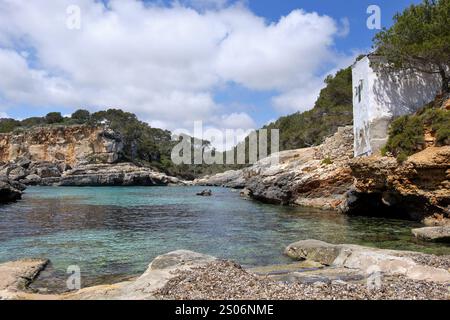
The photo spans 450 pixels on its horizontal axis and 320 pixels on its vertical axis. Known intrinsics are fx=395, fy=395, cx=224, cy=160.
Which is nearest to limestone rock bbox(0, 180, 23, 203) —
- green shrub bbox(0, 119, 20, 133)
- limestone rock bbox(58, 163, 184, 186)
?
limestone rock bbox(58, 163, 184, 186)

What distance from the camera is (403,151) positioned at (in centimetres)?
2197

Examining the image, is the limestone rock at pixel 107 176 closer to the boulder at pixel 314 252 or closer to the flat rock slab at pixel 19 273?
the flat rock slab at pixel 19 273

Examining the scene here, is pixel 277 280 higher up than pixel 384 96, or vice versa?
pixel 384 96

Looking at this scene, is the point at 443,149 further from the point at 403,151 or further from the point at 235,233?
the point at 235,233

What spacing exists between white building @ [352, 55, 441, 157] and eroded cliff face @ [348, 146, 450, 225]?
462cm

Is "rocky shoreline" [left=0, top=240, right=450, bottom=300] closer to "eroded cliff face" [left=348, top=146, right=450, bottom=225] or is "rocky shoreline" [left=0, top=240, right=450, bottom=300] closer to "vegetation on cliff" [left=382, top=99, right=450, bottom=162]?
"eroded cliff face" [left=348, top=146, right=450, bottom=225]

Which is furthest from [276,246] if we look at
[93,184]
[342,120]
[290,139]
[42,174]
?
[42,174]

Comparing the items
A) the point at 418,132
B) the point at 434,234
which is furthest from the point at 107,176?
the point at 434,234

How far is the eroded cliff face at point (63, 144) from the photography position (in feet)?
313

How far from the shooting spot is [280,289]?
8250 mm

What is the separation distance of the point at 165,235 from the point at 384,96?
19.3 meters

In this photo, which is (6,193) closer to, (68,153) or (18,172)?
(18,172)

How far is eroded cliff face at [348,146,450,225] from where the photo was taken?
65.0 feet
